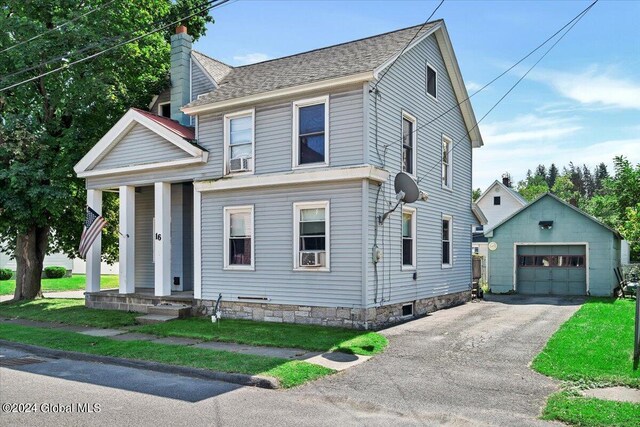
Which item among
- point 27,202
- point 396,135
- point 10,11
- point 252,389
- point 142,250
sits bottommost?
point 252,389

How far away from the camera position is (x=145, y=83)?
19.0m

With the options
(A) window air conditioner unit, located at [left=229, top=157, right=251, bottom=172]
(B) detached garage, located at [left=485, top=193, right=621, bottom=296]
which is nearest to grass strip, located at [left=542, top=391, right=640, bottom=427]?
(A) window air conditioner unit, located at [left=229, top=157, right=251, bottom=172]

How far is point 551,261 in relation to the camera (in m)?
23.0

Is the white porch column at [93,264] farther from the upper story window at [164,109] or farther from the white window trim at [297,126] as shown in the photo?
the white window trim at [297,126]

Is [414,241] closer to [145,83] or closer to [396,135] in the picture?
[396,135]

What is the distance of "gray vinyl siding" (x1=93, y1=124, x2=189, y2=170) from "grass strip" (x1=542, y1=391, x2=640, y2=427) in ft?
37.8

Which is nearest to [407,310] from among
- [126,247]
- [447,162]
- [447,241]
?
[447,241]

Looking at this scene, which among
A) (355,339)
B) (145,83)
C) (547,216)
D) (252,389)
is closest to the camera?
(252,389)

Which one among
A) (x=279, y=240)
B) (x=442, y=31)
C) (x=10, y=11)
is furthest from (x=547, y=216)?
(x=10, y=11)

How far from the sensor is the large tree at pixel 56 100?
16.7 metres

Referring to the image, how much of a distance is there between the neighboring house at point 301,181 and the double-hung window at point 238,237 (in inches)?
1.6

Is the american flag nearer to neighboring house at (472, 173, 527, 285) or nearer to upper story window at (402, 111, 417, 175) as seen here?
upper story window at (402, 111, 417, 175)

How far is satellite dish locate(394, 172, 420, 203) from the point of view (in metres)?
12.8

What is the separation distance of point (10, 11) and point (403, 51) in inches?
529
